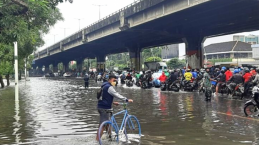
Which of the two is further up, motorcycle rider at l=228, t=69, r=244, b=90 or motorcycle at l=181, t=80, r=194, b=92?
motorcycle rider at l=228, t=69, r=244, b=90

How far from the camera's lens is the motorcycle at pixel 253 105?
11.8 meters

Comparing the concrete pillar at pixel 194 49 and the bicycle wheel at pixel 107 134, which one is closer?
the bicycle wheel at pixel 107 134

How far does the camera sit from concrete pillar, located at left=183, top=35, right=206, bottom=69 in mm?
43594

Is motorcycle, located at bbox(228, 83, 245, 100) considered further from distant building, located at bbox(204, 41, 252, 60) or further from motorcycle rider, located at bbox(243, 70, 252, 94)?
distant building, located at bbox(204, 41, 252, 60)

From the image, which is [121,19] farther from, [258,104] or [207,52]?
[207,52]

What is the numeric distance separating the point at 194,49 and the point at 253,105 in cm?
3197

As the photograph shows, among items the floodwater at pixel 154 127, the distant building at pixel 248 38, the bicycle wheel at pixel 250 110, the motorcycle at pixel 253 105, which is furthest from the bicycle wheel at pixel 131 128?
the distant building at pixel 248 38

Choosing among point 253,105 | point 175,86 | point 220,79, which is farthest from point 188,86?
point 253,105

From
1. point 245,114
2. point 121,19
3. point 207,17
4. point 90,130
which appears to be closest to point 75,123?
point 90,130

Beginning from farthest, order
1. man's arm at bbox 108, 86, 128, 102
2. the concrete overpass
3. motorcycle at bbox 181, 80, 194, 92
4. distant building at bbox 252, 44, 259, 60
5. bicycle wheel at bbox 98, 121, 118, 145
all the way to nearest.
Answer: distant building at bbox 252, 44, 259, 60
the concrete overpass
motorcycle at bbox 181, 80, 194, 92
man's arm at bbox 108, 86, 128, 102
bicycle wheel at bbox 98, 121, 118, 145

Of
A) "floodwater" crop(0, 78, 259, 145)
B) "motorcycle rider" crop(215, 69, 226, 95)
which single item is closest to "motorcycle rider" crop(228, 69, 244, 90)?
"motorcycle rider" crop(215, 69, 226, 95)

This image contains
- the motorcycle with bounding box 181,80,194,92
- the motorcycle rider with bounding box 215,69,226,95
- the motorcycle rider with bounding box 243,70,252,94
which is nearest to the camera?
the motorcycle rider with bounding box 243,70,252,94

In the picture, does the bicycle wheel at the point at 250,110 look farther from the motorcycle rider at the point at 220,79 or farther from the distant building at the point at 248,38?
the distant building at the point at 248,38

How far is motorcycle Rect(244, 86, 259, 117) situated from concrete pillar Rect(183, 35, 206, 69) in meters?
31.1
